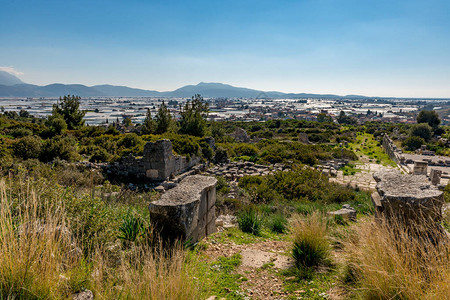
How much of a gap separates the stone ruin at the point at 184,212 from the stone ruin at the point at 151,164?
24.6ft

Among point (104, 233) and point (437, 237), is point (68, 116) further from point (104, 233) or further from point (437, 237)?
point (437, 237)

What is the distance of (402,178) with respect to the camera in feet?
15.3

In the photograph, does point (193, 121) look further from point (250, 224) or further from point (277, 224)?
point (250, 224)

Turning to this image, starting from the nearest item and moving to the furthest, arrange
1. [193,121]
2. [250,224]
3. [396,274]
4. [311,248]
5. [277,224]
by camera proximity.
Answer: [396,274] → [311,248] → [250,224] → [277,224] → [193,121]

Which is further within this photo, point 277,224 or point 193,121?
point 193,121

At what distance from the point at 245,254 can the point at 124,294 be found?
107 inches

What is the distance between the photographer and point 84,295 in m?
2.55

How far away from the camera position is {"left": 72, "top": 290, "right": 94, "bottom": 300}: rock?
2.49 meters

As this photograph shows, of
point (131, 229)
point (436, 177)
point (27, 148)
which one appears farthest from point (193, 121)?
point (131, 229)

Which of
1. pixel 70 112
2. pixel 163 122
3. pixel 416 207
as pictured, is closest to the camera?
pixel 416 207

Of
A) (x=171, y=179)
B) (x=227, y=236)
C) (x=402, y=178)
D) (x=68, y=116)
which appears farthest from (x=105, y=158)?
(x=68, y=116)

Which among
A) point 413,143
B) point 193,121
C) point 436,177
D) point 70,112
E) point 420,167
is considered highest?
point 70,112

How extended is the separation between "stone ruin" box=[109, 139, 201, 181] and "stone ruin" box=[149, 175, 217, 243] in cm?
749

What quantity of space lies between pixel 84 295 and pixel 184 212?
6.12 ft
